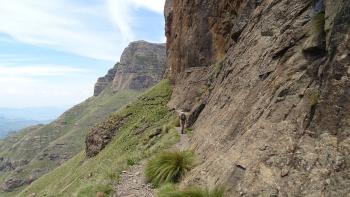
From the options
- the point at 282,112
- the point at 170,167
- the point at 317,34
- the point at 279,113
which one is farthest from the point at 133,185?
the point at 317,34

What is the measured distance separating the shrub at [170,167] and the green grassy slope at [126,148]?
7.64 ft

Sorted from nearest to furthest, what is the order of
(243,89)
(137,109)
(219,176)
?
(219,176), (243,89), (137,109)

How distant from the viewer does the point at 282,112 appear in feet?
35.9

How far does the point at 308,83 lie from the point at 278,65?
2.57m

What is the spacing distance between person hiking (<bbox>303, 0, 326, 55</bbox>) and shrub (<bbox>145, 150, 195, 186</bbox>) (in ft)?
18.0

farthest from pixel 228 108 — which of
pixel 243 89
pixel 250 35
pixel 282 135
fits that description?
pixel 282 135

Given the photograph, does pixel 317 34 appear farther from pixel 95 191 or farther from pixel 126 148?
pixel 126 148

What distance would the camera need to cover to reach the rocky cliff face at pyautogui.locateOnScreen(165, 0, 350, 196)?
876 centimetres

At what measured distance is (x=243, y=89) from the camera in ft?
50.5

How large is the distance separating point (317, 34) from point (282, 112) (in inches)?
91.6

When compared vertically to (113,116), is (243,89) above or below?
above

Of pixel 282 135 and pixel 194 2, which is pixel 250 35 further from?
pixel 194 2

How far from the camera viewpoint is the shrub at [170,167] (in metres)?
14.1

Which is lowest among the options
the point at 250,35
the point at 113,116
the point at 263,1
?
the point at 113,116
